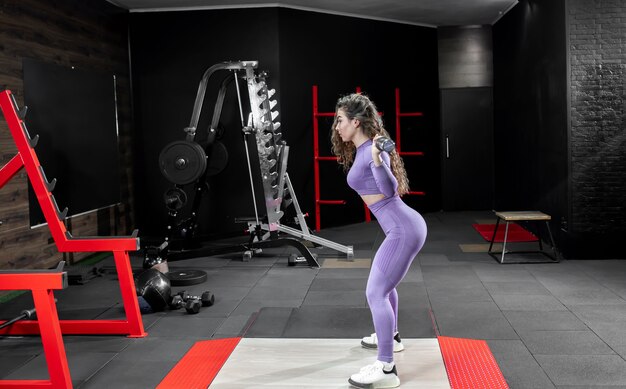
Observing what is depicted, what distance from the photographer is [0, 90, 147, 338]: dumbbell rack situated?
11.8ft

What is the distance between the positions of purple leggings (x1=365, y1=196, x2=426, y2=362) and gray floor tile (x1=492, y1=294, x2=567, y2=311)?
1.73 meters

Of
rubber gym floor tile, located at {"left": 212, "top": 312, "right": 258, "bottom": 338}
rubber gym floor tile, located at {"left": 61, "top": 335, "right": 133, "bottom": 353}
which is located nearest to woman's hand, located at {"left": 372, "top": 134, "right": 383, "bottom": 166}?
rubber gym floor tile, located at {"left": 212, "top": 312, "right": 258, "bottom": 338}

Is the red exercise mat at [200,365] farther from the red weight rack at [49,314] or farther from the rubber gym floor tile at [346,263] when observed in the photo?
the rubber gym floor tile at [346,263]

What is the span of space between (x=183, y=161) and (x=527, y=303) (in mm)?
3026

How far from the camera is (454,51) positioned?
9656mm

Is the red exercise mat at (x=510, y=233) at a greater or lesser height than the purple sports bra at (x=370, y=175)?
lesser

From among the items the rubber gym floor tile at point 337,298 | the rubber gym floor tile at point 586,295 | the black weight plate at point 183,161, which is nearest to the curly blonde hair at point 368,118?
the rubber gym floor tile at point 337,298

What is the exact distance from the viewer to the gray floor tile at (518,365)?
304cm

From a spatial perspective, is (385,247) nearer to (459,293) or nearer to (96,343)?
(96,343)

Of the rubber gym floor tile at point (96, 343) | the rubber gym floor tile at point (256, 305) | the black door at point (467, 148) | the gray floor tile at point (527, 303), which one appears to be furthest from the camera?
the black door at point (467, 148)

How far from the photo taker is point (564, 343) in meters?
3.63

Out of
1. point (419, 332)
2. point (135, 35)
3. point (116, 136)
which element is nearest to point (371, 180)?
point (419, 332)

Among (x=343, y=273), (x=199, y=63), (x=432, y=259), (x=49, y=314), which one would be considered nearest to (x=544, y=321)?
(x=343, y=273)

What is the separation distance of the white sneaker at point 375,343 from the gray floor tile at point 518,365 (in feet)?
1.57
